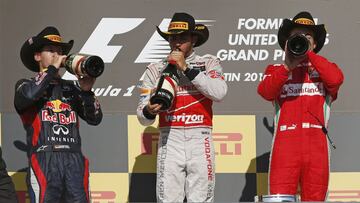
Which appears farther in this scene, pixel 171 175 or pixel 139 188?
pixel 139 188

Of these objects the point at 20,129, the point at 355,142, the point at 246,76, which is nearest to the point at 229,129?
the point at 246,76

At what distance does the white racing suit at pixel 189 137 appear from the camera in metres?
5.29

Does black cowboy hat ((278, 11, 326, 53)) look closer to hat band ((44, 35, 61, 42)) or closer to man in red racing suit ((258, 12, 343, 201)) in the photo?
man in red racing suit ((258, 12, 343, 201))

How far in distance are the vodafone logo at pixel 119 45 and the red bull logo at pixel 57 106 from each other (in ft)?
2.67

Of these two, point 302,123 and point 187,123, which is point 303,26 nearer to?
point 302,123

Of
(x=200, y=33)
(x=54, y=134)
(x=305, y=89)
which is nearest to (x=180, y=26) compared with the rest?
(x=200, y=33)

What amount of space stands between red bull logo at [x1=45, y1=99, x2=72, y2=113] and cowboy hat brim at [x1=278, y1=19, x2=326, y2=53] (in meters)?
1.32

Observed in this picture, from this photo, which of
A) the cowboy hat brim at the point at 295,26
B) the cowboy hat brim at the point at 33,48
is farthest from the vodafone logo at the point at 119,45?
the cowboy hat brim at the point at 295,26

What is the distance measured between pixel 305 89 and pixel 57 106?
55.6 inches

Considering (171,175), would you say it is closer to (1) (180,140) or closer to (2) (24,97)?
(1) (180,140)

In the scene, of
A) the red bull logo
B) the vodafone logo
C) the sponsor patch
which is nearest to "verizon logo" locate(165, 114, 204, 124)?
the sponsor patch

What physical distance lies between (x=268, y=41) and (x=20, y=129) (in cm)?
171

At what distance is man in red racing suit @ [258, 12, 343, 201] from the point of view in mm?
5336

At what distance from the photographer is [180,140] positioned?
536 centimetres
